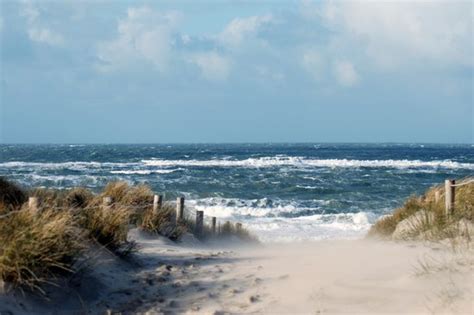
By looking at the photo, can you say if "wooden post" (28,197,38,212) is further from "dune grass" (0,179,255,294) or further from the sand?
the sand

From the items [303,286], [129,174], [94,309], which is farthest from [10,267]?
[129,174]

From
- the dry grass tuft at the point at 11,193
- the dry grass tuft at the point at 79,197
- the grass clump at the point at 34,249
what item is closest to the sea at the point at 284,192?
the dry grass tuft at the point at 79,197

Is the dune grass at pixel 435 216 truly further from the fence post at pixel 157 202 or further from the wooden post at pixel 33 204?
the wooden post at pixel 33 204

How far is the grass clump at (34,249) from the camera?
6.18 m

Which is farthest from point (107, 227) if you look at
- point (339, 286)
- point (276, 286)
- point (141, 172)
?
point (141, 172)

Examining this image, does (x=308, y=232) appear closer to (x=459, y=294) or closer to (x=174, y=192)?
(x=174, y=192)

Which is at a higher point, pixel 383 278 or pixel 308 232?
pixel 383 278

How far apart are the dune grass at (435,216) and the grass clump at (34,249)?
16.9ft

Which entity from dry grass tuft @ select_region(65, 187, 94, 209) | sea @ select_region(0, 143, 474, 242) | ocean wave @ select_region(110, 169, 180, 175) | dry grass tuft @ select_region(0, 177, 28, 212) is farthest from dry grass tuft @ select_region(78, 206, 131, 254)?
ocean wave @ select_region(110, 169, 180, 175)

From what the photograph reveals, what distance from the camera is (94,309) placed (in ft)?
21.7

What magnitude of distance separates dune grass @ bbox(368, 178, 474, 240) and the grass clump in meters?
5.14

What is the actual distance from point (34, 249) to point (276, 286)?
2662 mm

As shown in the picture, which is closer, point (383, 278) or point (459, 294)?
point (459, 294)

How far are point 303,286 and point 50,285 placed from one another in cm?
270
